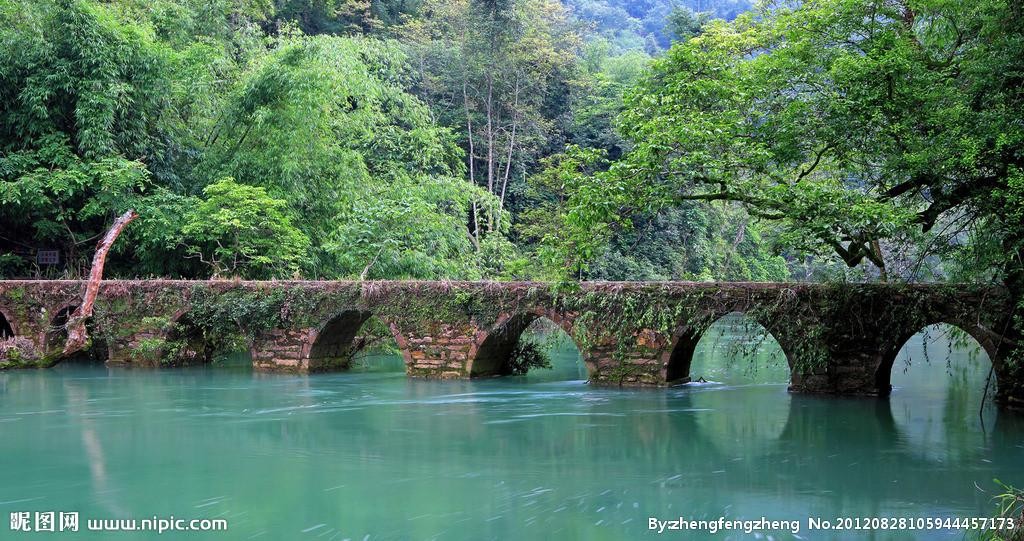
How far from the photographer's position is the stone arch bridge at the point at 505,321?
12.7 m

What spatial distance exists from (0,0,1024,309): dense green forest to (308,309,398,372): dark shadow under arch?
222 cm

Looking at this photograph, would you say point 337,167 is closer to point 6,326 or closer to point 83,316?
point 83,316

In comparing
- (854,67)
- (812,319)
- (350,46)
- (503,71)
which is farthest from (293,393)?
(503,71)

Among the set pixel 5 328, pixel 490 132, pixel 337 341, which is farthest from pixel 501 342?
pixel 490 132

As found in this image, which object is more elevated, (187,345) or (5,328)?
(5,328)

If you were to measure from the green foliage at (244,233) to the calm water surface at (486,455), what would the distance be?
4608mm

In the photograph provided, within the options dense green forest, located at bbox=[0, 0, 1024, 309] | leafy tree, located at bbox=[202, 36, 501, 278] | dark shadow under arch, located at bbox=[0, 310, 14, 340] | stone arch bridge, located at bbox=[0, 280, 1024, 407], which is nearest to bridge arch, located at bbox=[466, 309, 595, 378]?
stone arch bridge, located at bbox=[0, 280, 1024, 407]

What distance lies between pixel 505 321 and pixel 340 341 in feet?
12.7

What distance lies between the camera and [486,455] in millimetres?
10273

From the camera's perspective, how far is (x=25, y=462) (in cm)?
976

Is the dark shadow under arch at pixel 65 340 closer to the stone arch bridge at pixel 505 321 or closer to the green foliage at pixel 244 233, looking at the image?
the stone arch bridge at pixel 505 321

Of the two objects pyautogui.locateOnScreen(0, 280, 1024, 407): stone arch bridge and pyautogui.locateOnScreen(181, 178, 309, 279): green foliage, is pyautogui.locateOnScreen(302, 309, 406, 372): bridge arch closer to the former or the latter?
pyautogui.locateOnScreen(0, 280, 1024, 407): stone arch bridge

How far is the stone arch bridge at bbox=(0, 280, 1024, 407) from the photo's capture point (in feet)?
41.6

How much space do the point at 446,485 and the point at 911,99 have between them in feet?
20.8
